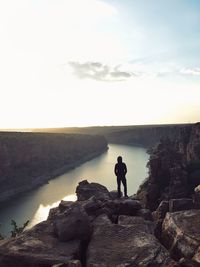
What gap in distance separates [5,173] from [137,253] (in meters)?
120

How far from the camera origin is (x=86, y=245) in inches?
485

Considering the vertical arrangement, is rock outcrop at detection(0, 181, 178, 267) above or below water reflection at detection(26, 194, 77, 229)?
above

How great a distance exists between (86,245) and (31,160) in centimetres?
14389

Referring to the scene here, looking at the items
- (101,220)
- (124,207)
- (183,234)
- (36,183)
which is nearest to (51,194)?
(36,183)

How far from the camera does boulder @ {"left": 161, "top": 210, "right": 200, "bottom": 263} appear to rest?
1062 cm

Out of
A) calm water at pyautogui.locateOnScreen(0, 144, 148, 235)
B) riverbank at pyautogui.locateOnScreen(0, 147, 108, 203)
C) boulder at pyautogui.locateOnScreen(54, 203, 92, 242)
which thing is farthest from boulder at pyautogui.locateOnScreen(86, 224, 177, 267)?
riverbank at pyautogui.locateOnScreen(0, 147, 108, 203)

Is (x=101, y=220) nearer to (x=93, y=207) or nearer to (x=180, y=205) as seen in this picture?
(x=93, y=207)

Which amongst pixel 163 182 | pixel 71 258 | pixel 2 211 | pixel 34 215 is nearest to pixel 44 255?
pixel 71 258

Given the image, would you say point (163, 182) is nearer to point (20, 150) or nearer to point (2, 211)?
point (2, 211)

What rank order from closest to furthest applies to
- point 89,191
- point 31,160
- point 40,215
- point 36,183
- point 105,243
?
point 105,243 < point 89,191 < point 40,215 < point 36,183 < point 31,160

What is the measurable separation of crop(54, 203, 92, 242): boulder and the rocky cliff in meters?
93.4

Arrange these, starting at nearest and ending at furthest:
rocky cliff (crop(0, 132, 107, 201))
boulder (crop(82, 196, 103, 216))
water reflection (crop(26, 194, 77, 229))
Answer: boulder (crop(82, 196, 103, 216))
water reflection (crop(26, 194, 77, 229))
rocky cliff (crop(0, 132, 107, 201))

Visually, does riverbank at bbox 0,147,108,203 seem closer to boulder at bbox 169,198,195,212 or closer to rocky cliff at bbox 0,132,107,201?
rocky cliff at bbox 0,132,107,201

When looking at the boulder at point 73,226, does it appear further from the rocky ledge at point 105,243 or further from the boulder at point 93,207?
the boulder at point 93,207
